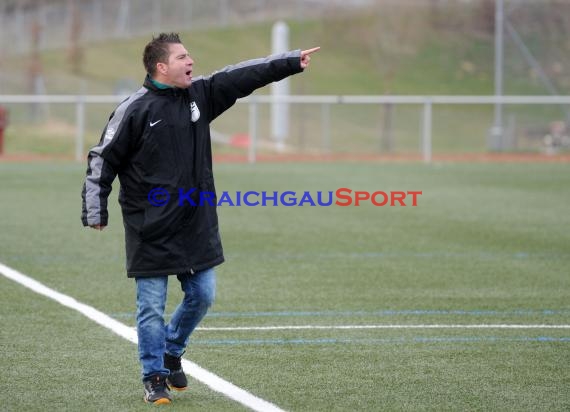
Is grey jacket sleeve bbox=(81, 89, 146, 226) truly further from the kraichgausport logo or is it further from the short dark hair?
the kraichgausport logo

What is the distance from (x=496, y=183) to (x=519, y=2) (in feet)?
49.0

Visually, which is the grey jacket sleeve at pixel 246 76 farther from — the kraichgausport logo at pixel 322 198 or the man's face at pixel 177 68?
the kraichgausport logo at pixel 322 198

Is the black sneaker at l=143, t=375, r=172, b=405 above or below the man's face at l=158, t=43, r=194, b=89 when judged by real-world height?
below

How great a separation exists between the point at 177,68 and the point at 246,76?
0.44 metres

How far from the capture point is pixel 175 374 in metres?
6.50

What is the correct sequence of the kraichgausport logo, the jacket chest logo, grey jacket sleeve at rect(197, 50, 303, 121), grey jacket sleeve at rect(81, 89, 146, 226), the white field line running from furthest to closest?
1. the kraichgausport logo
2. the white field line
3. grey jacket sleeve at rect(197, 50, 303, 121)
4. the jacket chest logo
5. grey jacket sleeve at rect(81, 89, 146, 226)

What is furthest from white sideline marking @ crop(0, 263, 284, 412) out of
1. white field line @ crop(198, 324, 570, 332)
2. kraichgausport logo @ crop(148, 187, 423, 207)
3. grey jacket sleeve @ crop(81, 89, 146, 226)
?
kraichgausport logo @ crop(148, 187, 423, 207)

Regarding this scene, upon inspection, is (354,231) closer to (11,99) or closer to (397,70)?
(11,99)

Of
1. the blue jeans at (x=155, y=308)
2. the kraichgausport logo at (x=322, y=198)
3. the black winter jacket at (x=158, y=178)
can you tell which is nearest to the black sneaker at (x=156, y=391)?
the blue jeans at (x=155, y=308)

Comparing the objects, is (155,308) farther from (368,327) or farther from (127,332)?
(368,327)

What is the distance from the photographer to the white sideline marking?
620 centimetres

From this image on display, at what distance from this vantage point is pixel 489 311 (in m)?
9.05

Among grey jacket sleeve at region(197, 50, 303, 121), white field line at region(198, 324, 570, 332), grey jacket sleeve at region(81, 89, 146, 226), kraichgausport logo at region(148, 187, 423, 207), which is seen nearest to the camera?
grey jacket sleeve at region(81, 89, 146, 226)

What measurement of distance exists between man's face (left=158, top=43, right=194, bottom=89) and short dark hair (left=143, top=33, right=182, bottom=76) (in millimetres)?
28
